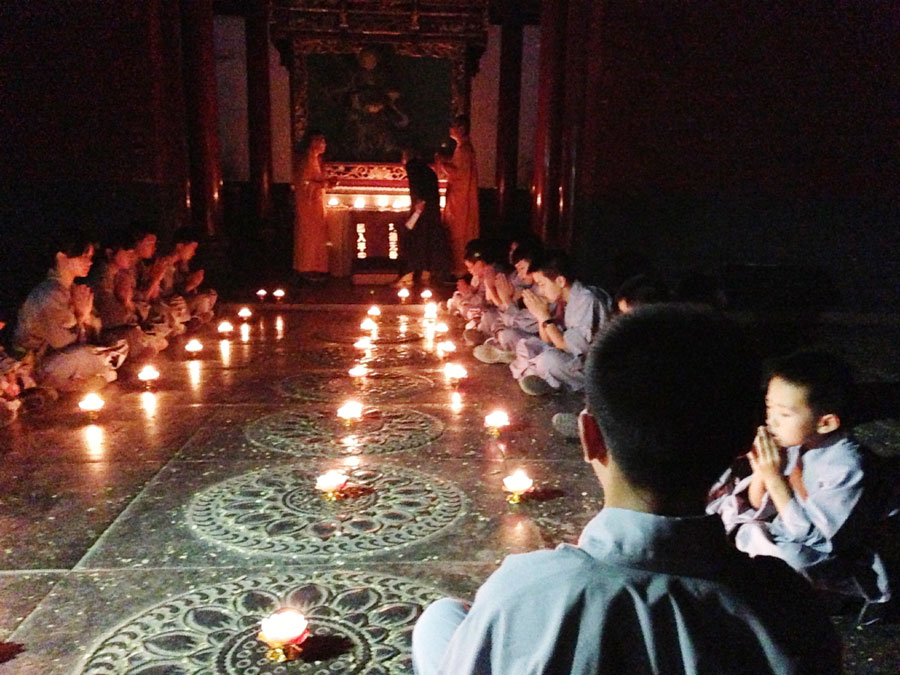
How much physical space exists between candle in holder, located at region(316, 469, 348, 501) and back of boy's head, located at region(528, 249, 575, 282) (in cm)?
242

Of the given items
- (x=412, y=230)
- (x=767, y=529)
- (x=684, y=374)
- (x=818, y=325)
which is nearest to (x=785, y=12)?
(x=818, y=325)

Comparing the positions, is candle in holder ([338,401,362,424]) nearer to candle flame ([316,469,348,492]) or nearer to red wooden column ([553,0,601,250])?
candle flame ([316,469,348,492])

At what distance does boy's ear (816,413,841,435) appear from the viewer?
248 centimetres

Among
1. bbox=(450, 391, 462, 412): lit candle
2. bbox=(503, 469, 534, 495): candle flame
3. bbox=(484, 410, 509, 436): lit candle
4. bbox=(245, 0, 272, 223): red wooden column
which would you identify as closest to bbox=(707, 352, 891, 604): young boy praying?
bbox=(503, 469, 534, 495): candle flame

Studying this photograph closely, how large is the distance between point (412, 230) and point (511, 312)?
3.83 m

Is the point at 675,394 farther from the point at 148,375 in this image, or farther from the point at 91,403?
the point at 148,375

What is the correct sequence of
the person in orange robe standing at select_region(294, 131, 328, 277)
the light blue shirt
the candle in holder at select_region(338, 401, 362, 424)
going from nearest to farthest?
the light blue shirt, the candle in holder at select_region(338, 401, 362, 424), the person in orange robe standing at select_region(294, 131, 328, 277)

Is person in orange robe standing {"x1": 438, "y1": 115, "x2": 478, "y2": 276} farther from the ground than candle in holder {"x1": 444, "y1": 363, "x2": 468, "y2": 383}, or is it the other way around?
person in orange robe standing {"x1": 438, "y1": 115, "x2": 478, "y2": 276}

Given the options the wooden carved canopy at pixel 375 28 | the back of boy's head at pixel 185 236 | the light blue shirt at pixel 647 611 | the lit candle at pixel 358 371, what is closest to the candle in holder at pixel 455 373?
the lit candle at pixel 358 371

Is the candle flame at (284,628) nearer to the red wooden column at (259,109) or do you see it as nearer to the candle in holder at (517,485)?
the candle in holder at (517,485)

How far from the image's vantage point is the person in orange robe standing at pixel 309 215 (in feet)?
32.6

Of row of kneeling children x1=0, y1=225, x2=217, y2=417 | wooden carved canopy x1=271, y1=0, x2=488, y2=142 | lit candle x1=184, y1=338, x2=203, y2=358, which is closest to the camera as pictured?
row of kneeling children x1=0, y1=225, x2=217, y2=417

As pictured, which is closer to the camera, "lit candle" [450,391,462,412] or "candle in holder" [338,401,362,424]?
"candle in holder" [338,401,362,424]

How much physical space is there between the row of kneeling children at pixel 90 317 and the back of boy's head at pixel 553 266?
9.34ft
